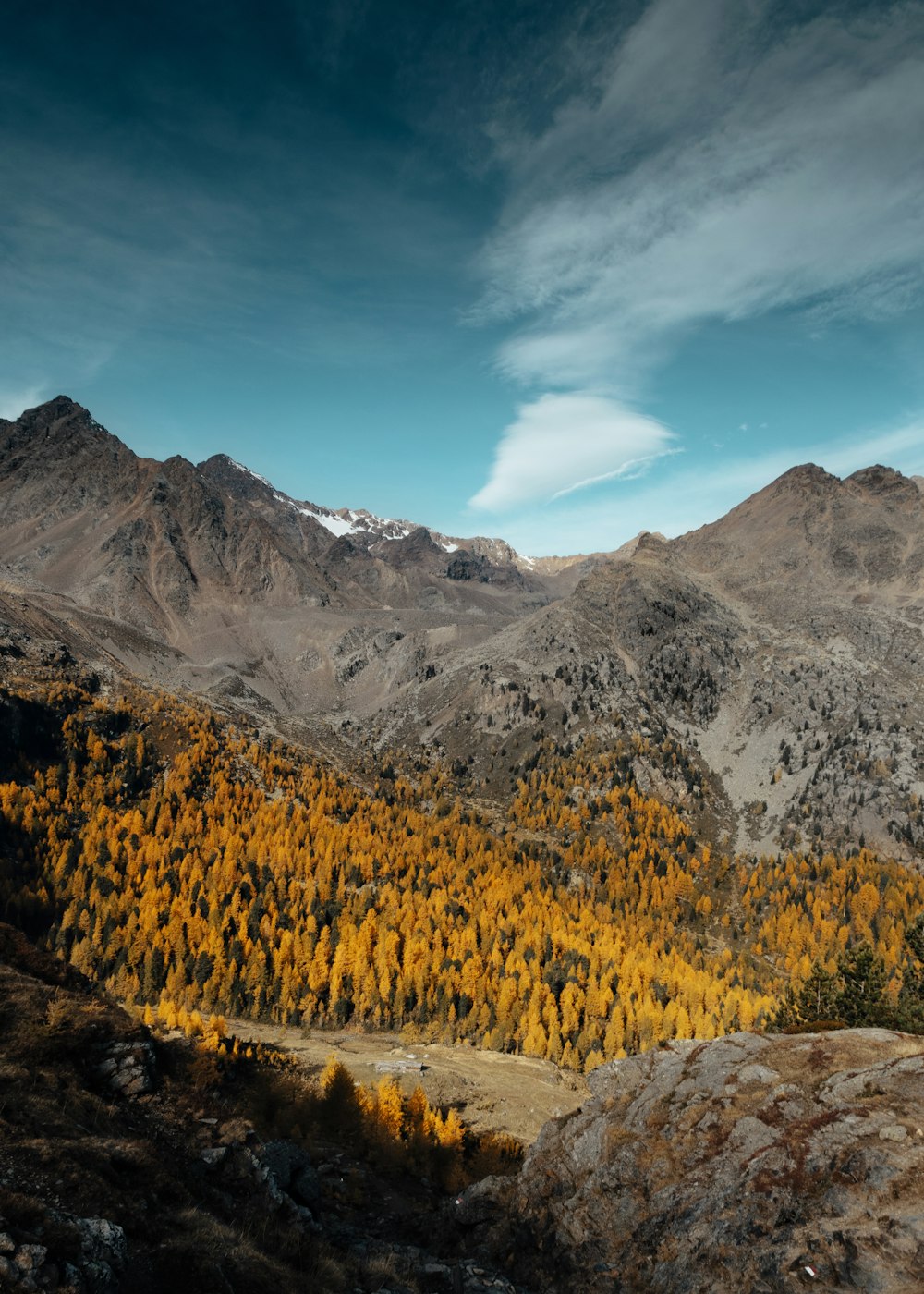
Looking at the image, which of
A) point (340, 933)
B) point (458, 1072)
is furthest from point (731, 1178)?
point (340, 933)

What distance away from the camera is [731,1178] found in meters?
32.2

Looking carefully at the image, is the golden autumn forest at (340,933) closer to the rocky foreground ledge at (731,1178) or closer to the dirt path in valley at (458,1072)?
the dirt path in valley at (458,1072)

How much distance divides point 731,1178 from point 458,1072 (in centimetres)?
7190

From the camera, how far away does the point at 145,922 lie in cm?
12988

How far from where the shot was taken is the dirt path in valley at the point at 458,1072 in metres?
81.4

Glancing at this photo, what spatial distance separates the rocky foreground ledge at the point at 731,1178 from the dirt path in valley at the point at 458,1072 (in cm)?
3759

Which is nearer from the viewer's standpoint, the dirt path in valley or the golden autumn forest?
the dirt path in valley

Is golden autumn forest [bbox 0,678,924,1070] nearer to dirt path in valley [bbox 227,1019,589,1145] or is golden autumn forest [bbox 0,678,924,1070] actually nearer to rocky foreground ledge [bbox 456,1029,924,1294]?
dirt path in valley [bbox 227,1019,589,1145]

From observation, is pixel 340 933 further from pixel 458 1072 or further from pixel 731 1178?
pixel 731 1178

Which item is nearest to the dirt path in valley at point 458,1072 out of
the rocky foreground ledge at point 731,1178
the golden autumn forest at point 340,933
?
the golden autumn forest at point 340,933

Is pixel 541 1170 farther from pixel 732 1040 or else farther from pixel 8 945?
pixel 8 945

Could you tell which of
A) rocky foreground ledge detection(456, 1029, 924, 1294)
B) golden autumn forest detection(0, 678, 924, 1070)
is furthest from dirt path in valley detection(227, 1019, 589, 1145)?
rocky foreground ledge detection(456, 1029, 924, 1294)

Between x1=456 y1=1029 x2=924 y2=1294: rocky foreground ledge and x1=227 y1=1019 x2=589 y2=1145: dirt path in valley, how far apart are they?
123 feet

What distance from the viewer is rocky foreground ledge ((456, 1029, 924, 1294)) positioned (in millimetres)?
25891
